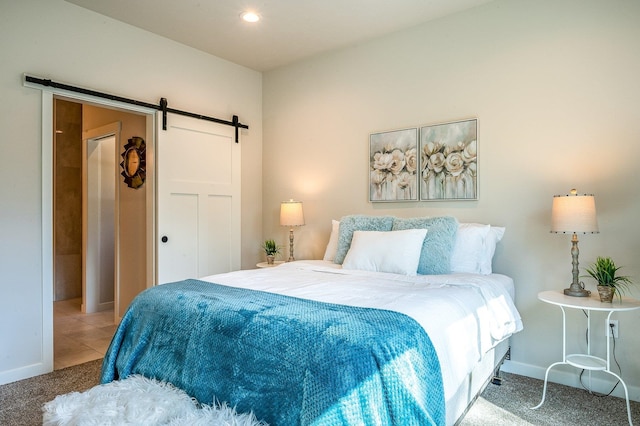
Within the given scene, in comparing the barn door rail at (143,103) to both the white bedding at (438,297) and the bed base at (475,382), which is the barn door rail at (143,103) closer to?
the white bedding at (438,297)

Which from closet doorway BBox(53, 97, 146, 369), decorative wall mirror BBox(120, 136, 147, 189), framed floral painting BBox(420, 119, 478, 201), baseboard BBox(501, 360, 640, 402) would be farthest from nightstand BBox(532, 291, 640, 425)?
decorative wall mirror BBox(120, 136, 147, 189)

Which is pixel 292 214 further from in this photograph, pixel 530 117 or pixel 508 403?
pixel 508 403

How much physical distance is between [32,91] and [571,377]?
4.31m

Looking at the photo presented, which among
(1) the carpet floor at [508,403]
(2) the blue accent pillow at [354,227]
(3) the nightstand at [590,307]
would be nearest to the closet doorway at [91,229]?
(1) the carpet floor at [508,403]

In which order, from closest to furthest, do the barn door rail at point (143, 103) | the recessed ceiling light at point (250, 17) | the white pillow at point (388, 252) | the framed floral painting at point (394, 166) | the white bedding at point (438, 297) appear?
the white bedding at point (438, 297) → the white pillow at point (388, 252) → the barn door rail at point (143, 103) → the recessed ceiling light at point (250, 17) → the framed floral painting at point (394, 166)

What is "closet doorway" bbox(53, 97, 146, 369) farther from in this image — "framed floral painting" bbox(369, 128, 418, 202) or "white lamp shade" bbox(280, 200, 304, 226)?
"framed floral painting" bbox(369, 128, 418, 202)

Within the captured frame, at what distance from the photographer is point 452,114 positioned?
321 centimetres

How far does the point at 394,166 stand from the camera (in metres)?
3.51

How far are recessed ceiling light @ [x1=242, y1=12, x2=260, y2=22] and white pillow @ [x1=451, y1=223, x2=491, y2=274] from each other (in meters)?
2.37

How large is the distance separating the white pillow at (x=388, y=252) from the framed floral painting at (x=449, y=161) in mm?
603

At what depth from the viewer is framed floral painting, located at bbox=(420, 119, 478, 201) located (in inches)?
121

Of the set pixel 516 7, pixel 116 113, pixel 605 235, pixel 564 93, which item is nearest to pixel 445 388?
pixel 605 235

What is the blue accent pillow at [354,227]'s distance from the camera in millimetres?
3100

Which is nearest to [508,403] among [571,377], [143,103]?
[571,377]
